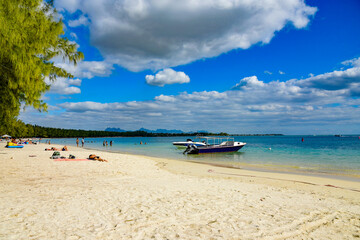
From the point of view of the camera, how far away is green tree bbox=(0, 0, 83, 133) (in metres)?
6.32

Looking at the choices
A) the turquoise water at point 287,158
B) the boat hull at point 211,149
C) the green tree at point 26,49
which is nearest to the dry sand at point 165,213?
the green tree at point 26,49

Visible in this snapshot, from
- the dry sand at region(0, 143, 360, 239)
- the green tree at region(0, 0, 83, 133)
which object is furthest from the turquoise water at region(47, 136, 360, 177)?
the green tree at region(0, 0, 83, 133)

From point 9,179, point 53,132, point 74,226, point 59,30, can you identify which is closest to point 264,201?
point 74,226

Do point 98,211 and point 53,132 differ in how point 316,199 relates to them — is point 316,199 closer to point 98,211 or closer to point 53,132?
point 98,211

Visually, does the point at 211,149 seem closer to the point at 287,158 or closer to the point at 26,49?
the point at 287,158

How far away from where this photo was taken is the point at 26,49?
682 cm

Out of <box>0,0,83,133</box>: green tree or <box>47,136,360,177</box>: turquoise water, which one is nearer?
<box>0,0,83,133</box>: green tree

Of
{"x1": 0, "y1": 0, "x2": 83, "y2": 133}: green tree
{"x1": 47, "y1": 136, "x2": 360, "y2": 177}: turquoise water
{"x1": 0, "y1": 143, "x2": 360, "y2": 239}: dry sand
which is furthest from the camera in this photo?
{"x1": 47, "y1": 136, "x2": 360, "y2": 177}: turquoise water

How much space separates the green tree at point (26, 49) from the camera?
6.32 metres

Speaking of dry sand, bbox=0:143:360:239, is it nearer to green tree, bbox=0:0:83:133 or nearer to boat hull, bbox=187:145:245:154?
green tree, bbox=0:0:83:133

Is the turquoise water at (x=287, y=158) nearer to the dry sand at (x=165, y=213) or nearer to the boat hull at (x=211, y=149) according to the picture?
the boat hull at (x=211, y=149)

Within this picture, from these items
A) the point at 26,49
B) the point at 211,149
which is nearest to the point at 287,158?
the point at 211,149

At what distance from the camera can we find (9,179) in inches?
363

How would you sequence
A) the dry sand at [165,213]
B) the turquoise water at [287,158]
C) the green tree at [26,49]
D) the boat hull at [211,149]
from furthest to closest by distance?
the boat hull at [211,149] < the turquoise water at [287,158] < the green tree at [26,49] < the dry sand at [165,213]
